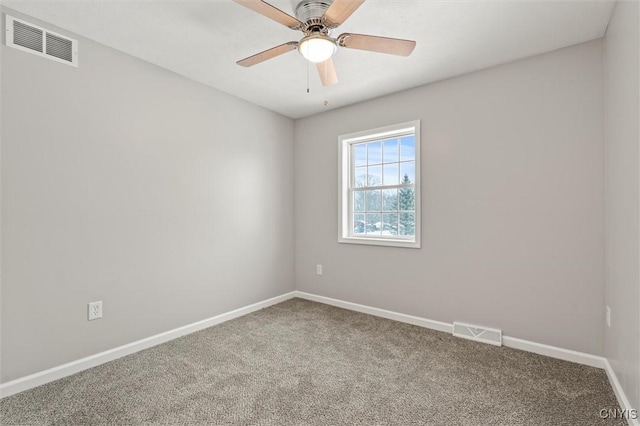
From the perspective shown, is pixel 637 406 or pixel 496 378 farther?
pixel 496 378

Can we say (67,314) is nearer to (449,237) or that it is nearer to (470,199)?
(449,237)

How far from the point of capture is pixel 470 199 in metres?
A: 2.90

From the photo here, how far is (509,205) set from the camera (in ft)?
8.79

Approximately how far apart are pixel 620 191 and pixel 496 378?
57.0 inches

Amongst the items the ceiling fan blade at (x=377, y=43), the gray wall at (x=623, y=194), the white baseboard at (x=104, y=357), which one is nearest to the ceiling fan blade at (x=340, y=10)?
the ceiling fan blade at (x=377, y=43)

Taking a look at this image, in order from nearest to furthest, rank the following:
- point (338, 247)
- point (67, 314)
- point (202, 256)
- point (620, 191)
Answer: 1. point (620, 191)
2. point (67, 314)
3. point (202, 256)
4. point (338, 247)

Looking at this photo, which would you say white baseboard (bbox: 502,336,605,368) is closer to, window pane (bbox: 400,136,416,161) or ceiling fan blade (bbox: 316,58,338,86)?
window pane (bbox: 400,136,416,161)

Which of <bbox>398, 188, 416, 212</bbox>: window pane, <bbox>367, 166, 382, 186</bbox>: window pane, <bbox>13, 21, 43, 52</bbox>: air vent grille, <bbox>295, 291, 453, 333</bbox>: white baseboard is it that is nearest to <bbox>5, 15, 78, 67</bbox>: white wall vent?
<bbox>13, 21, 43, 52</bbox>: air vent grille

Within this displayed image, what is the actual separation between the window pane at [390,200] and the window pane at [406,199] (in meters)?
0.05

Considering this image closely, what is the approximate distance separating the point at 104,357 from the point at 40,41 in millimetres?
2335

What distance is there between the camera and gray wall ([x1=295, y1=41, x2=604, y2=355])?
7.73ft

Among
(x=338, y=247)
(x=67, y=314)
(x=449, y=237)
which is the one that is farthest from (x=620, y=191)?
(x=67, y=314)
